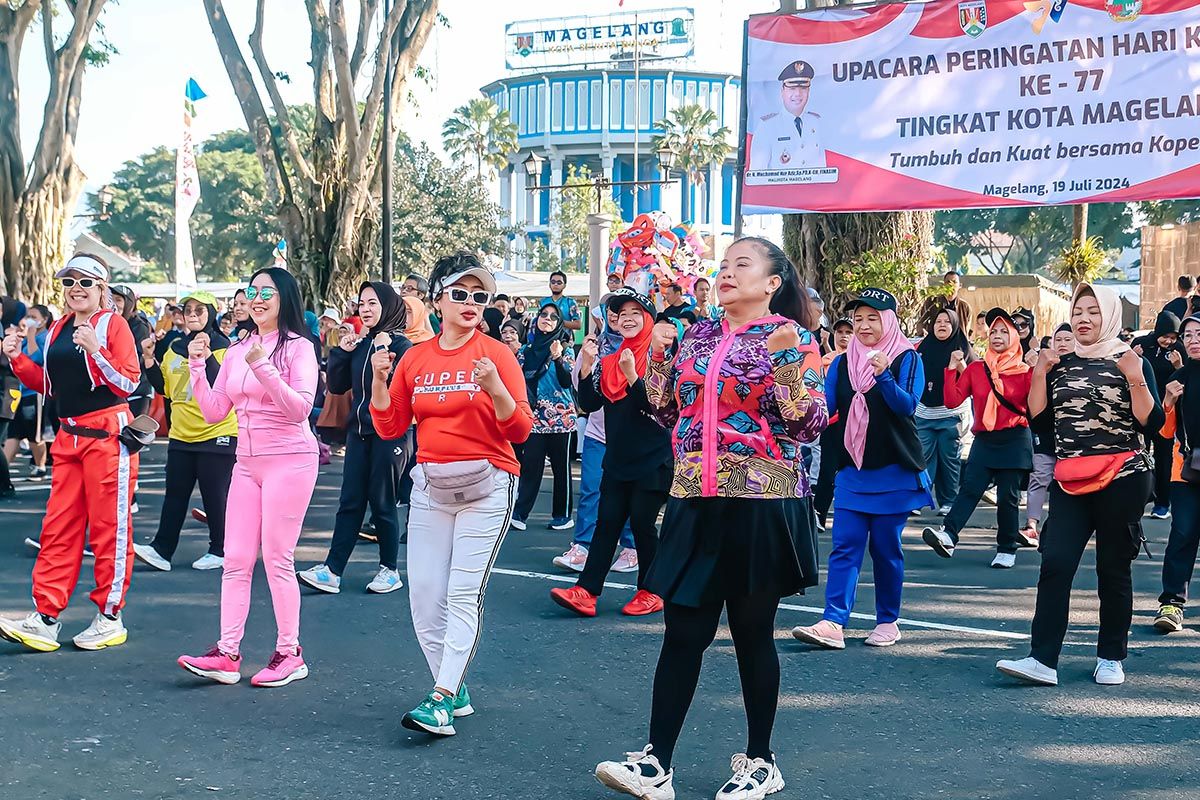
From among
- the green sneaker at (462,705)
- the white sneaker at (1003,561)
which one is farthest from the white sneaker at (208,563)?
the white sneaker at (1003,561)

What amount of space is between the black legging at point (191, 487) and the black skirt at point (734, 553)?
189 inches

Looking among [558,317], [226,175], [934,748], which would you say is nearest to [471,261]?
[934,748]

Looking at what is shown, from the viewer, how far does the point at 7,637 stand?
20.5 ft

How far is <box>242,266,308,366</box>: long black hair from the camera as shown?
5.99m

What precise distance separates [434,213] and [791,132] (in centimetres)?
3497

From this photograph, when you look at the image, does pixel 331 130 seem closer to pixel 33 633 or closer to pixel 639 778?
pixel 33 633

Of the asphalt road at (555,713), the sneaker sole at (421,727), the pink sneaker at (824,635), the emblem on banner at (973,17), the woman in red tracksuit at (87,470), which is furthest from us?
the emblem on banner at (973,17)

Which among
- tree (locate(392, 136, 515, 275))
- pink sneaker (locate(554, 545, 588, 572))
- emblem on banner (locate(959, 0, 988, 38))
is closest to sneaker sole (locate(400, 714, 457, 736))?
pink sneaker (locate(554, 545, 588, 572))

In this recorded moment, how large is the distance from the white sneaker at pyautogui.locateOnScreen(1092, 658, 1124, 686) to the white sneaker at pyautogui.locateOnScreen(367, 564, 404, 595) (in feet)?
13.2

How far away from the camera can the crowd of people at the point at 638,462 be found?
4383mm

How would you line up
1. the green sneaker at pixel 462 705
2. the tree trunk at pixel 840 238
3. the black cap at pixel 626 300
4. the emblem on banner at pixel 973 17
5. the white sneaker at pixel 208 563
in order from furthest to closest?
the tree trunk at pixel 840 238 → the emblem on banner at pixel 973 17 → the white sneaker at pixel 208 563 → the black cap at pixel 626 300 → the green sneaker at pixel 462 705

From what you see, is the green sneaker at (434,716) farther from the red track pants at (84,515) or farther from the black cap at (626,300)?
the black cap at (626,300)

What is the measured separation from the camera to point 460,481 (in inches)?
201

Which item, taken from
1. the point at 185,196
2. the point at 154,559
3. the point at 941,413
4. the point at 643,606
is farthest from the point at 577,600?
the point at 185,196
